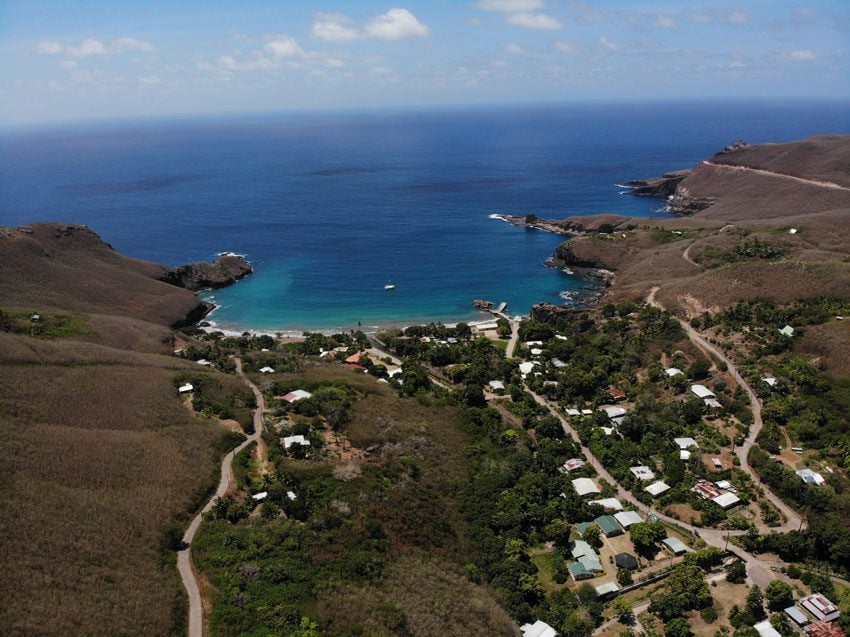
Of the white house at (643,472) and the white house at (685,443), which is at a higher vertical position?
the white house at (685,443)

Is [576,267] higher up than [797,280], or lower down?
lower down

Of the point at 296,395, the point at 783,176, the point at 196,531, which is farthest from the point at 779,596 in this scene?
the point at 783,176

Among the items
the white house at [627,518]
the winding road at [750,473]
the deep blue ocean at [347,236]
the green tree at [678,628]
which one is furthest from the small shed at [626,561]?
the deep blue ocean at [347,236]

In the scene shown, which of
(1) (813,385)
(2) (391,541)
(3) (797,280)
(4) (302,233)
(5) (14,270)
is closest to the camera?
(2) (391,541)

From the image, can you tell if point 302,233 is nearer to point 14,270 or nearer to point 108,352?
point 14,270

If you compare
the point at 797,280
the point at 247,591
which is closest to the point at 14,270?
the point at 247,591

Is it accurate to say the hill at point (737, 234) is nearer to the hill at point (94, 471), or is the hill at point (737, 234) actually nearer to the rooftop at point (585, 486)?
the rooftop at point (585, 486)
